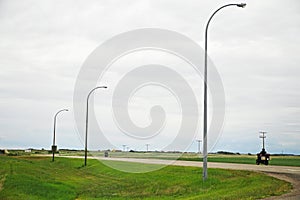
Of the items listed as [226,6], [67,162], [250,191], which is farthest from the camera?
[67,162]

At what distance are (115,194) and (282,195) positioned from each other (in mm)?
15688

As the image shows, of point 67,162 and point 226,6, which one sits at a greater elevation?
point 226,6

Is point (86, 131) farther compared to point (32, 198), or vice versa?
point (86, 131)

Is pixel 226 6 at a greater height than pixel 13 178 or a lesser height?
greater

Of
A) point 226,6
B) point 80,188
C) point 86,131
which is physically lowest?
point 80,188

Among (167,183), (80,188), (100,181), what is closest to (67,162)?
(100,181)

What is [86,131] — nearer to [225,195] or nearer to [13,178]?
[13,178]

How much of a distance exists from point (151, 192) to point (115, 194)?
2.39 metres

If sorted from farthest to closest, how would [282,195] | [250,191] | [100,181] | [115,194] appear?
[100,181]
[115,194]
[250,191]
[282,195]

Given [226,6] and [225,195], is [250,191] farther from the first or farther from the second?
[226,6]

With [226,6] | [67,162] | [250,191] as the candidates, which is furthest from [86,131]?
[250,191]

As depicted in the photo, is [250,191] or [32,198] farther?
[32,198]

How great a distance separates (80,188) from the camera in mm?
38844

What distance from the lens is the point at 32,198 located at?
98.7 ft
